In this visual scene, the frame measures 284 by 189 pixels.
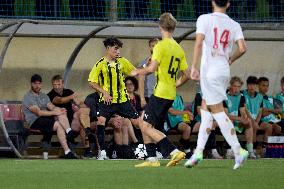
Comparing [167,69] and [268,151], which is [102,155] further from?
[167,69]

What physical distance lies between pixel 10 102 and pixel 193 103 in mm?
3543

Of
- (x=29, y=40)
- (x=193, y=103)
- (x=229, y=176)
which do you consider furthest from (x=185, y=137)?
(x=229, y=176)

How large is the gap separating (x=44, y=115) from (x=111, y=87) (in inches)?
59.9

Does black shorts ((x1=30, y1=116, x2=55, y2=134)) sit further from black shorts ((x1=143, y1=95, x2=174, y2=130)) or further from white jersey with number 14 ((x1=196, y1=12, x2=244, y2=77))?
white jersey with number 14 ((x1=196, y1=12, x2=244, y2=77))

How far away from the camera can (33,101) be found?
1981 centimetres

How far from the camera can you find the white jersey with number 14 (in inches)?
538

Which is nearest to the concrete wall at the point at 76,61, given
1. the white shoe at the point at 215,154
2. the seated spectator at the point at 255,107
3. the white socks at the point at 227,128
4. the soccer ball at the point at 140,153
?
the seated spectator at the point at 255,107

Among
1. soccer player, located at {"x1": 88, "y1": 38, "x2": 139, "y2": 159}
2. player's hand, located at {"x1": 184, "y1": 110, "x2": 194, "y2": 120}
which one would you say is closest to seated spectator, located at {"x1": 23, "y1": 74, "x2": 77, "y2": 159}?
soccer player, located at {"x1": 88, "y1": 38, "x2": 139, "y2": 159}

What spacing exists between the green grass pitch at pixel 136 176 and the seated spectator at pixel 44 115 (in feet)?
12.1

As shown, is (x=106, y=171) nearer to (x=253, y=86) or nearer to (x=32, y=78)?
(x=32, y=78)

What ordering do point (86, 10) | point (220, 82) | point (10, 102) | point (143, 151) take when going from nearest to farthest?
point (220, 82), point (143, 151), point (10, 102), point (86, 10)

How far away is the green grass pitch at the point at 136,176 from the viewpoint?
1127 centimetres

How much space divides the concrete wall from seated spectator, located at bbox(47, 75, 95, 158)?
111 centimetres

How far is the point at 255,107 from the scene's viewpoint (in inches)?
841
